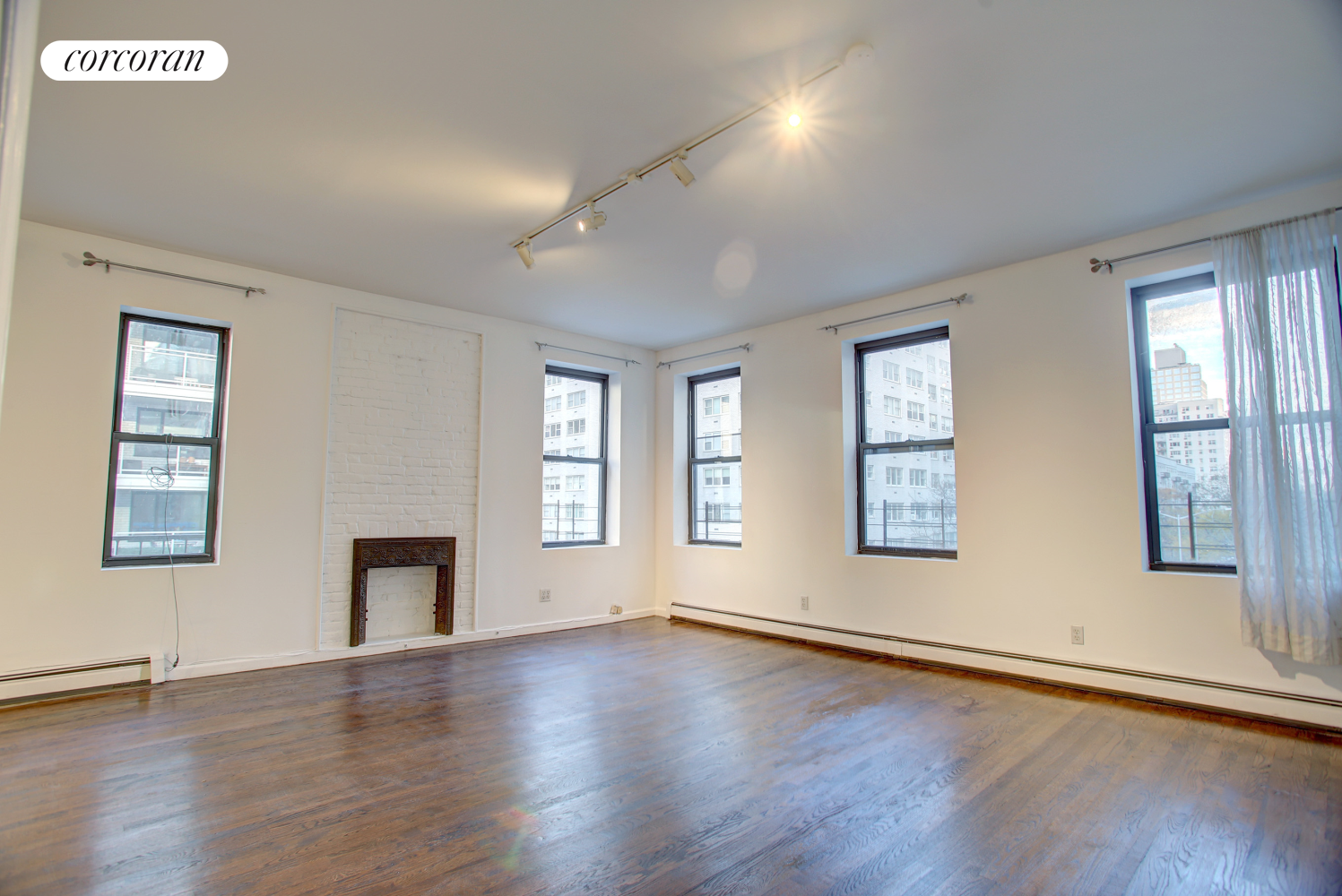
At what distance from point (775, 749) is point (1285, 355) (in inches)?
133

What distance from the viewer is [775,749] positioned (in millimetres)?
3082

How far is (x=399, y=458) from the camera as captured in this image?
530 cm

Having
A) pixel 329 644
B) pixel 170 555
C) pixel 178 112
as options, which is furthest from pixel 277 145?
pixel 329 644

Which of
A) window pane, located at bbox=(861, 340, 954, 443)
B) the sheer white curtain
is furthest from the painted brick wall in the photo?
the sheer white curtain

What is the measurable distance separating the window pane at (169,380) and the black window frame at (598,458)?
2.67m

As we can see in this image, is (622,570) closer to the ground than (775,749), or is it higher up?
higher up

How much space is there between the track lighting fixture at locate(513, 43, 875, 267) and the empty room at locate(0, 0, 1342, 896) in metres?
0.02

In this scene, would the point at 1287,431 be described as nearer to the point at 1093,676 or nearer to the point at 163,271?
the point at 1093,676

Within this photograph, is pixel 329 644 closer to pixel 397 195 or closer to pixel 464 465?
pixel 464 465

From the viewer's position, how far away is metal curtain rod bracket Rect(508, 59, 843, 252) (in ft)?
8.63

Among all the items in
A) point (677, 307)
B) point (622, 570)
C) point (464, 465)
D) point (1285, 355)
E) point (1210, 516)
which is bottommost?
point (622, 570)

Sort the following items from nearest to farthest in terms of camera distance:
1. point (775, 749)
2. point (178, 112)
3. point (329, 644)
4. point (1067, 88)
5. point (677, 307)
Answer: point (1067, 88)
point (178, 112)
point (775, 749)
point (329, 644)
point (677, 307)

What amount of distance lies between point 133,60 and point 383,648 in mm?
4005

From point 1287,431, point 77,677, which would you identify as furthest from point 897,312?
point 77,677
